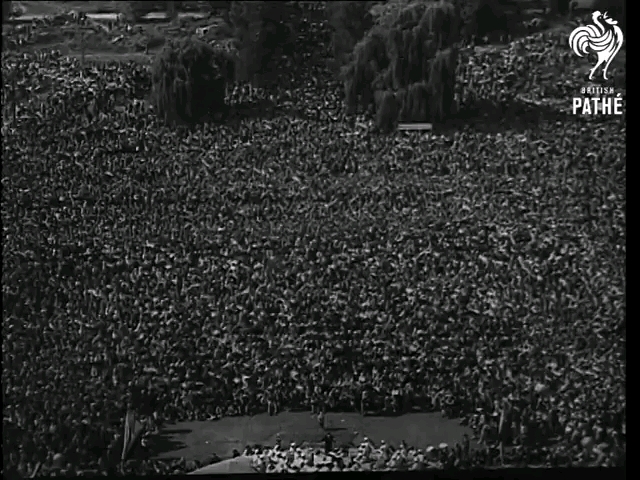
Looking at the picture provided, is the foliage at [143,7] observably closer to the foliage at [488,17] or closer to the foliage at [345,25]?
the foliage at [345,25]

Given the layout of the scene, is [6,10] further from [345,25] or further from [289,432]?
[289,432]

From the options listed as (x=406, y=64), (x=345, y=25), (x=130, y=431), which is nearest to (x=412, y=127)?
(x=406, y=64)

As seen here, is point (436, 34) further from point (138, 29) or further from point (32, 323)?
point (32, 323)

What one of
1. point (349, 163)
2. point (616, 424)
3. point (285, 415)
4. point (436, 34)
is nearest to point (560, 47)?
point (436, 34)

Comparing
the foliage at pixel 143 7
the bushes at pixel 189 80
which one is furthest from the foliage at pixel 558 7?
the foliage at pixel 143 7

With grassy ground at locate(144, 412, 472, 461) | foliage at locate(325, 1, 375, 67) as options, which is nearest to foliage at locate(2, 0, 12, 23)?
foliage at locate(325, 1, 375, 67)

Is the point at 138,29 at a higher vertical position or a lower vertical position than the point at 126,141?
higher

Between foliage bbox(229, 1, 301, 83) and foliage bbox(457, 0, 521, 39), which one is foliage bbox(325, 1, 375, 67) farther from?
foliage bbox(457, 0, 521, 39)
